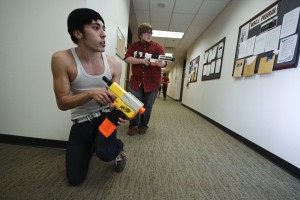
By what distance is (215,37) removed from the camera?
3568mm

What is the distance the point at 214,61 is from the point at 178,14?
1.36 metres

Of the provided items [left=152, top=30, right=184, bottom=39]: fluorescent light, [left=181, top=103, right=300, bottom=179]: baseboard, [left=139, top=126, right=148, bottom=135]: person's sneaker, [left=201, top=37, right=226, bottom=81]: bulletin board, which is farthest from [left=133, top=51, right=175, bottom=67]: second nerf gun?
[left=152, top=30, right=184, bottom=39]: fluorescent light

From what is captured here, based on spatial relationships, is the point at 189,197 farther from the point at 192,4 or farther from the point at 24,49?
the point at 192,4

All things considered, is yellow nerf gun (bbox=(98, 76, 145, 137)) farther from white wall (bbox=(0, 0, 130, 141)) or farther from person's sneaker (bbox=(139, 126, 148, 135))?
person's sneaker (bbox=(139, 126, 148, 135))

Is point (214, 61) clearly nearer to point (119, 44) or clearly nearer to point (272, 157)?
point (119, 44)

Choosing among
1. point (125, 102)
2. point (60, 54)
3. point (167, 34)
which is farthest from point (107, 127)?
point (167, 34)

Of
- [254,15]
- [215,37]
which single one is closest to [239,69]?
[254,15]

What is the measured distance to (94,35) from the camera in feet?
2.91

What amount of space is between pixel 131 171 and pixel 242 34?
2.42m

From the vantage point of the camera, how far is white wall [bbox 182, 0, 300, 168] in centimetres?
142

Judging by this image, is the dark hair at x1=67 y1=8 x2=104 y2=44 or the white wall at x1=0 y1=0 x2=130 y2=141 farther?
the white wall at x1=0 y1=0 x2=130 y2=141

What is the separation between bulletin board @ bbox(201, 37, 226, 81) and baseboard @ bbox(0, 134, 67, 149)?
2.80m

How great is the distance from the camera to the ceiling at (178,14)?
10.5 ft

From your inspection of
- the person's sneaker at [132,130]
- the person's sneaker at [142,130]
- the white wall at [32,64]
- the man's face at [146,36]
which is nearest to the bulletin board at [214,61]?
the man's face at [146,36]
